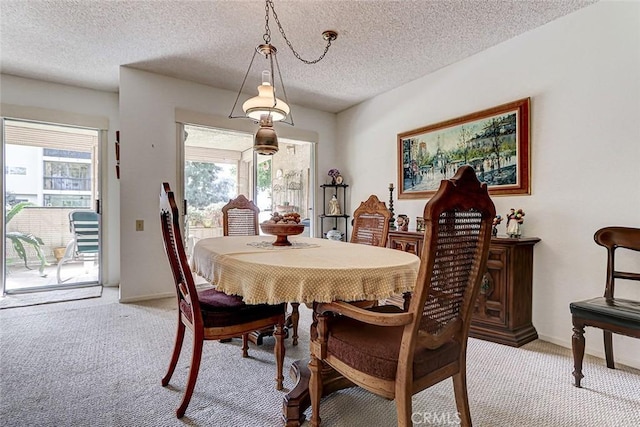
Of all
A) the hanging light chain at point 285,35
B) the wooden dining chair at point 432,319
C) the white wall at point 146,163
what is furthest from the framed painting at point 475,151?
the white wall at point 146,163

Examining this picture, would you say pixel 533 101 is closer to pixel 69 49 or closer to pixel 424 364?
pixel 424 364

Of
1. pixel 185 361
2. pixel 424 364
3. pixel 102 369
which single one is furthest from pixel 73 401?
pixel 424 364

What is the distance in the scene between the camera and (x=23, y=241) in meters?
3.98

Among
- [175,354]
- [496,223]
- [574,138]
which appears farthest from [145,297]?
[574,138]

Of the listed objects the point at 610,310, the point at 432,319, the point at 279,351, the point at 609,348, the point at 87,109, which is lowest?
the point at 609,348

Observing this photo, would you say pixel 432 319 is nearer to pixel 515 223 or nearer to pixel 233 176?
pixel 515 223

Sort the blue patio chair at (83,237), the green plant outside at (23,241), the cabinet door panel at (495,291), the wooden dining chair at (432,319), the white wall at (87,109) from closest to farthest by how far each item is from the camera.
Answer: the wooden dining chair at (432,319) < the cabinet door panel at (495,291) < the white wall at (87,109) < the green plant outside at (23,241) < the blue patio chair at (83,237)

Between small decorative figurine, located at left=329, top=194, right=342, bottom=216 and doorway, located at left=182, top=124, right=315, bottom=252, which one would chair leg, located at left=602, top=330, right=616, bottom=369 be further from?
small decorative figurine, located at left=329, top=194, right=342, bottom=216

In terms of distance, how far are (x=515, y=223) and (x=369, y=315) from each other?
209 cm

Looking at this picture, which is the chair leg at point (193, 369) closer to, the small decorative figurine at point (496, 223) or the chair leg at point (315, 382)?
the chair leg at point (315, 382)

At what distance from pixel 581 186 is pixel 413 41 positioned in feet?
5.98

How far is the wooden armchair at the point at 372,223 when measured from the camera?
252 cm

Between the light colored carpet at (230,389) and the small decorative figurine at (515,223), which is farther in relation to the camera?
the small decorative figurine at (515,223)

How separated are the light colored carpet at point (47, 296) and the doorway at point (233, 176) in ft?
4.20
